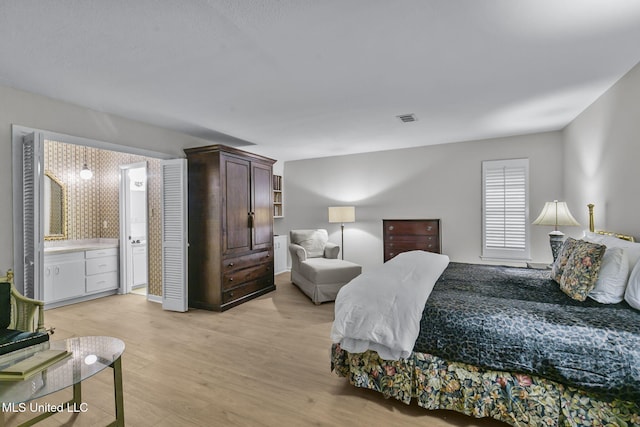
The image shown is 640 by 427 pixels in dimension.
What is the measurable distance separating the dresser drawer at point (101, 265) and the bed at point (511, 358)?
4255 mm

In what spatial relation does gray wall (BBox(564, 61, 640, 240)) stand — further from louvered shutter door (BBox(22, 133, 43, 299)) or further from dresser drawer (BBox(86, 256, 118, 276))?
dresser drawer (BBox(86, 256, 118, 276))

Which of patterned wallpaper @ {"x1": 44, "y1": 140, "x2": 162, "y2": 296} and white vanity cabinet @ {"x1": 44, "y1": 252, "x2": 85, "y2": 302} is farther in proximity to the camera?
patterned wallpaper @ {"x1": 44, "y1": 140, "x2": 162, "y2": 296}

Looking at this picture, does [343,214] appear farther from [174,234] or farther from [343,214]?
[174,234]

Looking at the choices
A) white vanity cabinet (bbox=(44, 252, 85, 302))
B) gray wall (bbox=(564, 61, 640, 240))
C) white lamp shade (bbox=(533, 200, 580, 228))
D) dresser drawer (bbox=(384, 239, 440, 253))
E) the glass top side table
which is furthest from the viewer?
dresser drawer (bbox=(384, 239, 440, 253))

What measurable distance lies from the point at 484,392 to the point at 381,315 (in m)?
0.71

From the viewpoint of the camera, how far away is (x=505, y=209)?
189 inches

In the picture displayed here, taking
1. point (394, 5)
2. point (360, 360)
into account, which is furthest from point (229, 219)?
point (394, 5)

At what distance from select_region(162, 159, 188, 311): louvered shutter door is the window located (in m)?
4.44

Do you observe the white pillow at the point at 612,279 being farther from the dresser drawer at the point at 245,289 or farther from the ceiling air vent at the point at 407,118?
the dresser drawer at the point at 245,289

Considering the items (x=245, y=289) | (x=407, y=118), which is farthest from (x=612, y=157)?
(x=245, y=289)

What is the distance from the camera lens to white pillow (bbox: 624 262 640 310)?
6.15 feet

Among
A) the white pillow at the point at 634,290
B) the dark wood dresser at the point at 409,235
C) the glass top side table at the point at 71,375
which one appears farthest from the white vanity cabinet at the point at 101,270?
the white pillow at the point at 634,290

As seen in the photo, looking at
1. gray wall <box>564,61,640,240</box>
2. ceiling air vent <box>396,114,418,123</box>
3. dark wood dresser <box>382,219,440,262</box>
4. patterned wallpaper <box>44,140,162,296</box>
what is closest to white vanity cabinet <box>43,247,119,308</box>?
patterned wallpaper <box>44,140,162,296</box>

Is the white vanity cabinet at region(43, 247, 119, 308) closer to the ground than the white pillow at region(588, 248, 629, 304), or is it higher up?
closer to the ground
